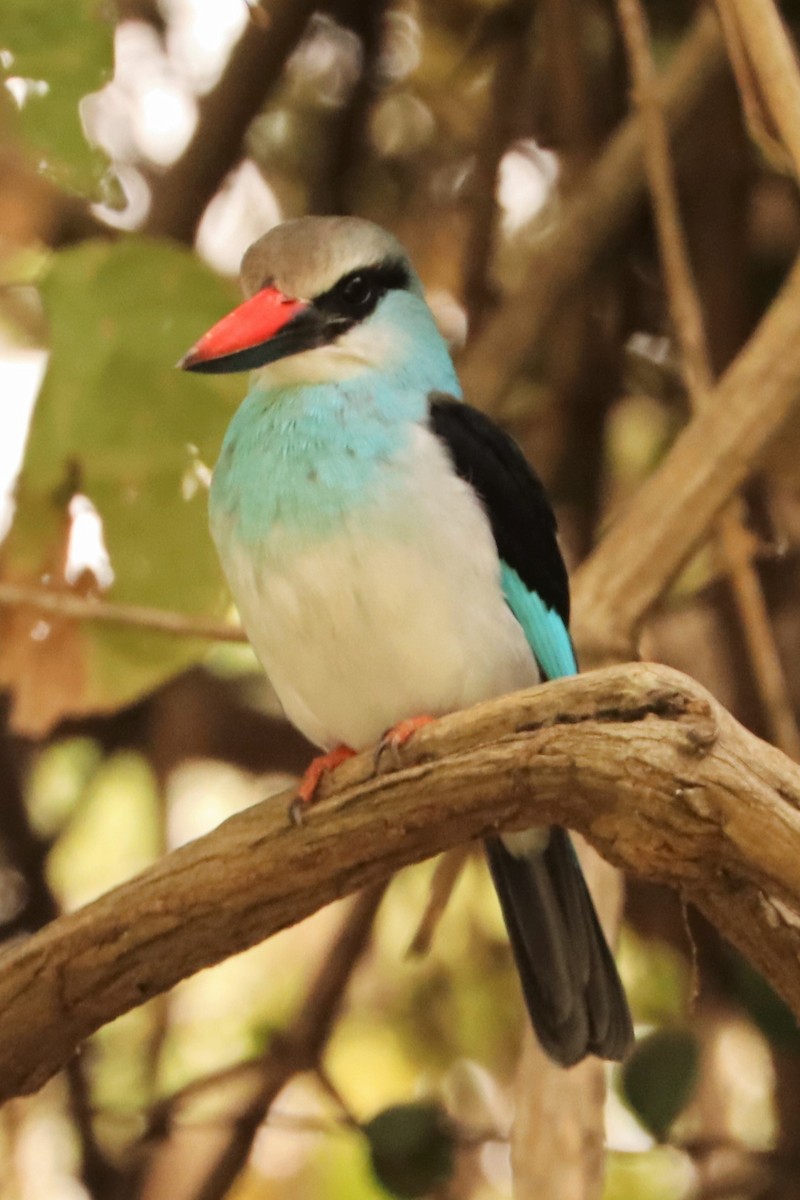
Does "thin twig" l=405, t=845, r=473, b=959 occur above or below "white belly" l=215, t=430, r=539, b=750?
below

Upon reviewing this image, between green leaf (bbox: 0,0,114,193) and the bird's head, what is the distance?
0.76 feet

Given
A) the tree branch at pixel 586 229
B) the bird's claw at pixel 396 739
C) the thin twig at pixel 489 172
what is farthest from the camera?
the thin twig at pixel 489 172

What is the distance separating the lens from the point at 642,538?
209 cm

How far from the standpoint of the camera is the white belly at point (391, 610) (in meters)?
1.74

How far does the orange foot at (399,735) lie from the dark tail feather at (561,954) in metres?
0.34

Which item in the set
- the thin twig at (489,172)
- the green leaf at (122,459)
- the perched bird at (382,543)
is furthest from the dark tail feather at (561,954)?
the thin twig at (489,172)

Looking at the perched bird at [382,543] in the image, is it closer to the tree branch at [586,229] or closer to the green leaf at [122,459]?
the green leaf at [122,459]

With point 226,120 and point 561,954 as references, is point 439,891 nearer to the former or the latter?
point 561,954

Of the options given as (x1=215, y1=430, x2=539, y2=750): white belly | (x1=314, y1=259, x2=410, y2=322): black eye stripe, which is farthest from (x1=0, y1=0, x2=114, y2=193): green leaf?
(x1=215, y1=430, x2=539, y2=750): white belly

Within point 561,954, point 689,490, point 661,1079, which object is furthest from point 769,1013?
point 689,490

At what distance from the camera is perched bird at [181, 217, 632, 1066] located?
175cm

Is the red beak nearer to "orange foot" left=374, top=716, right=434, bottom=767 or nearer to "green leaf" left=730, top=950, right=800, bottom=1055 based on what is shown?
"orange foot" left=374, top=716, right=434, bottom=767

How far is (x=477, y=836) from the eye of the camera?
152 cm

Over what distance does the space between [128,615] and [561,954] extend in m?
0.65
